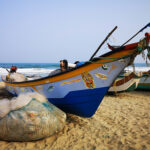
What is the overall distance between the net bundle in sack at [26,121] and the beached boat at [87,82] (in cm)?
77

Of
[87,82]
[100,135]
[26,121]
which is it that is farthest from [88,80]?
[26,121]

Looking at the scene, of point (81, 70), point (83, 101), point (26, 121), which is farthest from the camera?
point (83, 101)

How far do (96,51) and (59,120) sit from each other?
84.1 inches

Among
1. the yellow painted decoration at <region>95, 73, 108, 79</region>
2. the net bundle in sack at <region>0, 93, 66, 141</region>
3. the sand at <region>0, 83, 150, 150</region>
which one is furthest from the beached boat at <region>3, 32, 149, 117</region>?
the net bundle in sack at <region>0, 93, 66, 141</region>

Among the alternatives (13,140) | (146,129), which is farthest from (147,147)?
(13,140)

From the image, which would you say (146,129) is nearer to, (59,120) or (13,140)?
(59,120)

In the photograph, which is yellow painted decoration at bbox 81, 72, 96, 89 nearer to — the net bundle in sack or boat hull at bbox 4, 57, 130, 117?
boat hull at bbox 4, 57, 130, 117

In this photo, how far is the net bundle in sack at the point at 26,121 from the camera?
295 cm

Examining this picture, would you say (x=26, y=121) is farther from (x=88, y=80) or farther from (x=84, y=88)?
(x=88, y=80)

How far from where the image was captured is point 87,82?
3.57m

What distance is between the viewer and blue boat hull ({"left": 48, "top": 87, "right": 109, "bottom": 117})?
11.9ft

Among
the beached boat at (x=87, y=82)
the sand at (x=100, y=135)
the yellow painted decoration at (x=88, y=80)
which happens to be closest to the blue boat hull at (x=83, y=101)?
the beached boat at (x=87, y=82)

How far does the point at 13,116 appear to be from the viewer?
304 cm

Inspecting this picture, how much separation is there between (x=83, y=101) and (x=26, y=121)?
1552mm
